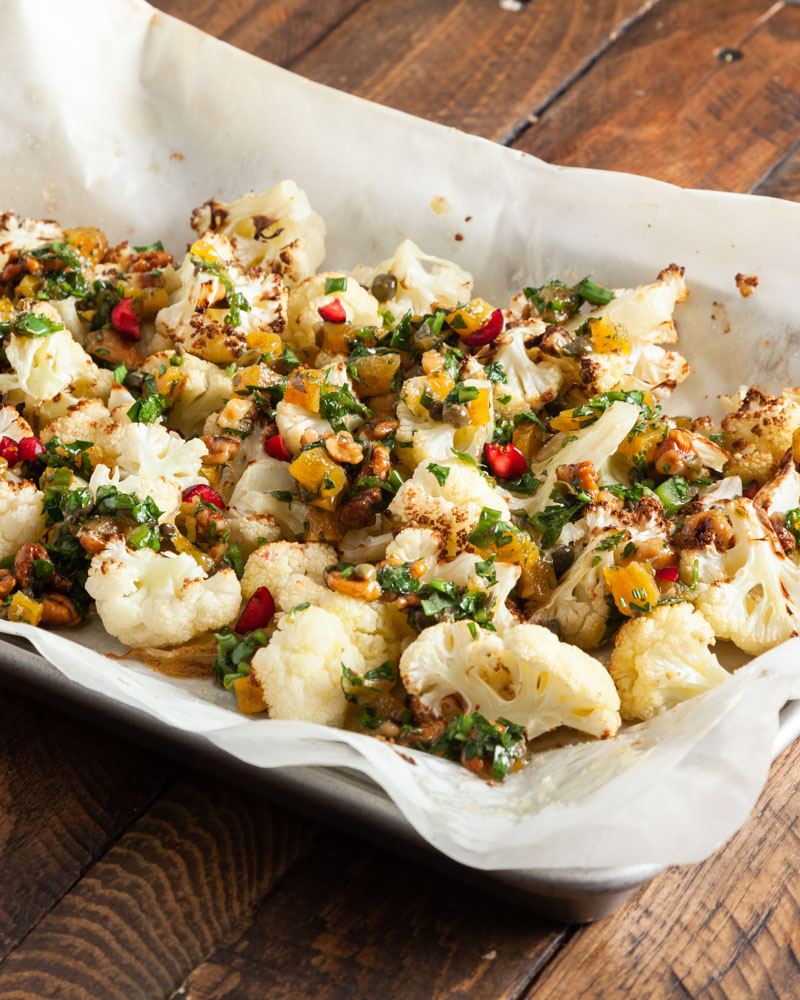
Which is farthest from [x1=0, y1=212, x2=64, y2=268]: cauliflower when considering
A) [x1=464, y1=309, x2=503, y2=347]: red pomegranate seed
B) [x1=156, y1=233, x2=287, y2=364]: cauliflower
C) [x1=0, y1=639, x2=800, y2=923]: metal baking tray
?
[x1=0, y1=639, x2=800, y2=923]: metal baking tray

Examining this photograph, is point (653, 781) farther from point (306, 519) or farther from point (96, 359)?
point (96, 359)

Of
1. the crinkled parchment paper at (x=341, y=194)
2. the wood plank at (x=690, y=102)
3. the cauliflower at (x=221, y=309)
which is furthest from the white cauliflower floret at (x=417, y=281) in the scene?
the wood plank at (x=690, y=102)

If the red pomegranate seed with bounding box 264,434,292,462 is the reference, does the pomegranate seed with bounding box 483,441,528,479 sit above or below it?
above

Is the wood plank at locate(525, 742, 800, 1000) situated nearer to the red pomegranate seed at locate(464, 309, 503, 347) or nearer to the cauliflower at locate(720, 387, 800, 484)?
the cauliflower at locate(720, 387, 800, 484)

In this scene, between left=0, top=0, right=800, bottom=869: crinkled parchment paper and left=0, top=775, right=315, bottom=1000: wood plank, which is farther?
left=0, top=0, right=800, bottom=869: crinkled parchment paper

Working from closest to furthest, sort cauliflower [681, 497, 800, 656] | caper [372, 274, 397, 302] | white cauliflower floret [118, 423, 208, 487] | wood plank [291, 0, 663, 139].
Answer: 1. cauliflower [681, 497, 800, 656]
2. white cauliflower floret [118, 423, 208, 487]
3. caper [372, 274, 397, 302]
4. wood plank [291, 0, 663, 139]

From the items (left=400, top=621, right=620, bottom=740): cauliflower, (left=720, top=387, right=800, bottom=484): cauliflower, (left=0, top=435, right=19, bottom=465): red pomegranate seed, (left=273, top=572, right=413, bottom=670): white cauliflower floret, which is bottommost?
(left=0, top=435, right=19, bottom=465): red pomegranate seed
